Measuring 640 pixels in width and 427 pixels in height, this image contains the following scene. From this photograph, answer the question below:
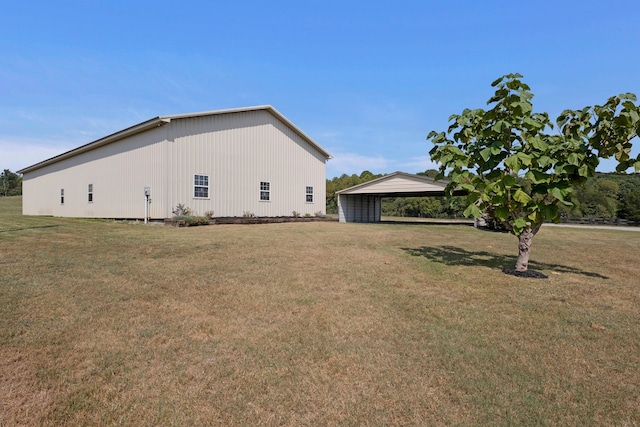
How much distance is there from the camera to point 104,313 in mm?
3707

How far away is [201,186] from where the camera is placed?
1706cm

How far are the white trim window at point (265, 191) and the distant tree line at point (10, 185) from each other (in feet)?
354

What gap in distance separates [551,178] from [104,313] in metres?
6.78

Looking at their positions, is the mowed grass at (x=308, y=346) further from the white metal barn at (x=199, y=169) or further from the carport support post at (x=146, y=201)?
the white metal barn at (x=199, y=169)

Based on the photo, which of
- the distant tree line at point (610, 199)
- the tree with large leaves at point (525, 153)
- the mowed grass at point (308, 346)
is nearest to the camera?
the mowed grass at point (308, 346)

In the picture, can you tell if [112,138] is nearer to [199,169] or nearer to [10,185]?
[199,169]

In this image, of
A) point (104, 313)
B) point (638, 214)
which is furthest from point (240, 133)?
point (638, 214)

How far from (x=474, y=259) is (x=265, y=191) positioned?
1393 cm

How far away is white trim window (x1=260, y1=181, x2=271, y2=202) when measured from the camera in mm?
19672

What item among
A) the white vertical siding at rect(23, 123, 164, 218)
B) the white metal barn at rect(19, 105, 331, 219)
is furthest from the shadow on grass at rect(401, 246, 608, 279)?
the white vertical siding at rect(23, 123, 164, 218)

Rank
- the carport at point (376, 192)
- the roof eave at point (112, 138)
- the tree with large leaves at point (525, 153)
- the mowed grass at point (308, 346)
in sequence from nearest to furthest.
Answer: the mowed grass at point (308, 346), the tree with large leaves at point (525, 153), the roof eave at point (112, 138), the carport at point (376, 192)

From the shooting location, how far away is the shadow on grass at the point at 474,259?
6902mm

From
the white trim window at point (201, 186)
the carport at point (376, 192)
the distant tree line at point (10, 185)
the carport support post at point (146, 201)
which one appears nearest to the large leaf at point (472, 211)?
the carport at point (376, 192)

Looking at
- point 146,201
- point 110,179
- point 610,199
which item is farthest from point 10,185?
point 610,199
